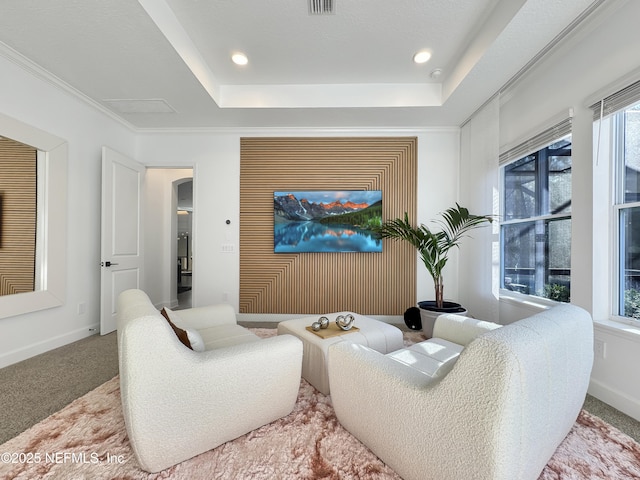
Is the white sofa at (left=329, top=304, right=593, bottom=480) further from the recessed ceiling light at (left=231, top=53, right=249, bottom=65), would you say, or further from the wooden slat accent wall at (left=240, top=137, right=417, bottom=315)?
the recessed ceiling light at (left=231, top=53, right=249, bottom=65)

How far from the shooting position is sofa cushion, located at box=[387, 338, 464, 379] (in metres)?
1.50

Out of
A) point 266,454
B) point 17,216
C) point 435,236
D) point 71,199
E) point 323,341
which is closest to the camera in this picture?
point 266,454

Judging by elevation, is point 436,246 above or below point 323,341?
above

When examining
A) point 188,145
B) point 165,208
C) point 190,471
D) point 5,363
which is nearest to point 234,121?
point 188,145

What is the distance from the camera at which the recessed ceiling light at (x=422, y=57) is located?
2.53 metres

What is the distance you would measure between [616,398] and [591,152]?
1664 mm

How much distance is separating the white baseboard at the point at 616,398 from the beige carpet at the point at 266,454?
11.1 inches

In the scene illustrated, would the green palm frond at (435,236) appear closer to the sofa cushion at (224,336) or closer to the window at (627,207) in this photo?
the window at (627,207)

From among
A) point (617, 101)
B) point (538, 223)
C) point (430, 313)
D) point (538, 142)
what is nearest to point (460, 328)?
point (430, 313)

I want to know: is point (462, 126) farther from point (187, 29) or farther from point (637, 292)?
point (187, 29)

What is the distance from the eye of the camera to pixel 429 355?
1637mm

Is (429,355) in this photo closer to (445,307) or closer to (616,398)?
(616,398)

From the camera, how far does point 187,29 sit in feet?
7.50

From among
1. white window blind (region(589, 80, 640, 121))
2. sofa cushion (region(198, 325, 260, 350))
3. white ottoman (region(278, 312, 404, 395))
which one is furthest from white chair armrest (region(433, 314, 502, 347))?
white window blind (region(589, 80, 640, 121))
